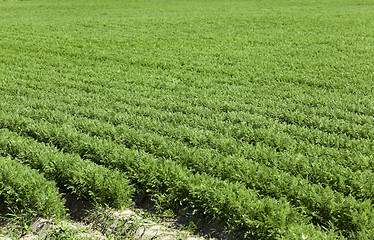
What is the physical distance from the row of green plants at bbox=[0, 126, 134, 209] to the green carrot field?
0.7 inches

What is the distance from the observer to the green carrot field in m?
3.77

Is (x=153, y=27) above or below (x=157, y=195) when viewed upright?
above

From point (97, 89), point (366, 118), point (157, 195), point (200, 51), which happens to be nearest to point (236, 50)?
point (200, 51)

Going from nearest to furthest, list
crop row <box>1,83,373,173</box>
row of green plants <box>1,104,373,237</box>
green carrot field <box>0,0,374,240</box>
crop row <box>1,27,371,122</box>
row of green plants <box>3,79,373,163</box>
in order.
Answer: row of green plants <box>1,104,373,237</box> < green carrot field <box>0,0,374,240</box> < crop row <box>1,83,373,173</box> < row of green plants <box>3,79,373,163</box> < crop row <box>1,27,371,122</box>

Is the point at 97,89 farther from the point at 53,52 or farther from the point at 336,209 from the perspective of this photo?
the point at 336,209

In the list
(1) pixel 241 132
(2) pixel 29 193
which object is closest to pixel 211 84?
(1) pixel 241 132

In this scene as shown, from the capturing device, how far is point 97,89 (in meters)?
7.91

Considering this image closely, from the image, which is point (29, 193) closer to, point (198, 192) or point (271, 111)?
point (198, 192)

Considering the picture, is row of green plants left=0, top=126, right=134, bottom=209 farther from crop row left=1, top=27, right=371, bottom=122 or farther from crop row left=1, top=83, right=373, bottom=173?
crop row left=1, top=27, right=371, bottom=122

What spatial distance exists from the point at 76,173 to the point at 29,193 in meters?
0.58

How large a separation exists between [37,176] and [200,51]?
8.45 meters

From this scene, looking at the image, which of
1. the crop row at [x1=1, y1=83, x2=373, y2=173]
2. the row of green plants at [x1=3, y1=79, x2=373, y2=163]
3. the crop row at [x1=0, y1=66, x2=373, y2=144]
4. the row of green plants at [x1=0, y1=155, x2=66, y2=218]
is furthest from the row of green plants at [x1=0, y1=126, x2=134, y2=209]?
the crop row at [x1=0, y1=66, x2=373, y2=144]

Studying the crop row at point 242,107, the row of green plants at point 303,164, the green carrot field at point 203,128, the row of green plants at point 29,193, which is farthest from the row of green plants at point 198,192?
the crop row at point 242,107

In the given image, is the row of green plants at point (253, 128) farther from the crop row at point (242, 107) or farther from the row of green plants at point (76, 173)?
the row of green plants at point (76, 173)
